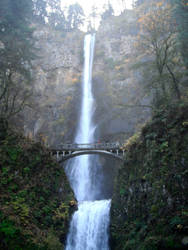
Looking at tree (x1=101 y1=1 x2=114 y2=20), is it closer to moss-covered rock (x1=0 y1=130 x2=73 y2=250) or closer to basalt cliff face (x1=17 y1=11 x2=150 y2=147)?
basalt cliff face (x1=17 y1=11 x2=150 y2=147)

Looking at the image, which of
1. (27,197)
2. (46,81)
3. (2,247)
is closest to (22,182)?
(27,197)

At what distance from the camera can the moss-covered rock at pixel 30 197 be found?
12.8 metres

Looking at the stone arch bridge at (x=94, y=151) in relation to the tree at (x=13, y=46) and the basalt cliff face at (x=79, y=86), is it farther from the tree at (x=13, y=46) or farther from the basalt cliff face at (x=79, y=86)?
the tree at (x=13, y=46)

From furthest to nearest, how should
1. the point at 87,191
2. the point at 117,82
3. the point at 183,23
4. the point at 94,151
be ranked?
1. the point at 117,82
2. the point at 87,191
3. the point at 94,151
4. the point at 183,23

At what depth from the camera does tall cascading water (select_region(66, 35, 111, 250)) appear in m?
17.2

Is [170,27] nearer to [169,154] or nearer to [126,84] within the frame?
[169,154]

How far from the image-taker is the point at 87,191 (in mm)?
28156

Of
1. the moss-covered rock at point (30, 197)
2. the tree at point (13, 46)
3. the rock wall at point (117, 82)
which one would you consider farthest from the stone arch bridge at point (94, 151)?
the tree at point (13, 46)

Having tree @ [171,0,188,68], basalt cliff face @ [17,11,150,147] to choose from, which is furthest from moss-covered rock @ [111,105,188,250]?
basalt cliff face @ [17,11,150,147]

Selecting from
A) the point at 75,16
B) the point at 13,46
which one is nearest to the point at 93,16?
the point at 75,16

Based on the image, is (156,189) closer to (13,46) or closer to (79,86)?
(13,46)

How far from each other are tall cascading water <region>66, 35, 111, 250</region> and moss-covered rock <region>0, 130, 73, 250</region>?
1115 mm

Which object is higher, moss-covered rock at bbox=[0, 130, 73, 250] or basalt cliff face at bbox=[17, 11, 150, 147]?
basalt cliff face at bbox=[17, 11, 150, 147]

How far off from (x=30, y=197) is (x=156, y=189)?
8.49 m
